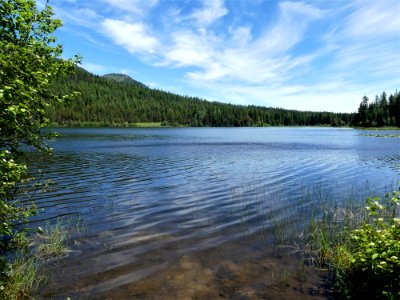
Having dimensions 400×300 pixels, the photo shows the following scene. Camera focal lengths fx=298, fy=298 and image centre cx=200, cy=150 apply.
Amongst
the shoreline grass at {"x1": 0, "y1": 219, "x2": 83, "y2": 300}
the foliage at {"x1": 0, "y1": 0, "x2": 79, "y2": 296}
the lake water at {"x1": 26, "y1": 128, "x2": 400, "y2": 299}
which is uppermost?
the foliage at {"x1": 0, "y1": 0, "x2": 79, "y2": 296}

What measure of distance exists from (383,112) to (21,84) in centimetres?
21250

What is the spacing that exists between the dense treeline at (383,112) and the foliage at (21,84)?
207 m

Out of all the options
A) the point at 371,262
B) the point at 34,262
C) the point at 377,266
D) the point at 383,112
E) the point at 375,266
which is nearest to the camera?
the point at 377,266

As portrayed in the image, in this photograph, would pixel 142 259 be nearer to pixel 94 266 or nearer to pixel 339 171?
pixel 94 266

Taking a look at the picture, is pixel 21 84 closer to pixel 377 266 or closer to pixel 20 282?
pixel 20 282

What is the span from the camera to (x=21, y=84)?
6742 millimetres

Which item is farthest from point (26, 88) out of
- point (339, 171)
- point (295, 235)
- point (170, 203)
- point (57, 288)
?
point (339, 171)

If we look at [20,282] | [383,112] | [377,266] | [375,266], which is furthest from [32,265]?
[383,112]

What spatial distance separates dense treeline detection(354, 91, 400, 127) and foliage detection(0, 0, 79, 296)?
207m

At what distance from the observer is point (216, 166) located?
38969mm

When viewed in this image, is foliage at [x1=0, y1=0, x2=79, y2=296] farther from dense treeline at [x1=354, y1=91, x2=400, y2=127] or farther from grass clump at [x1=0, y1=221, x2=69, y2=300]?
dense treeline at [x1=354, y1=91, x2=400, y2=127]

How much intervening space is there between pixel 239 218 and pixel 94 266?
890 centimetres

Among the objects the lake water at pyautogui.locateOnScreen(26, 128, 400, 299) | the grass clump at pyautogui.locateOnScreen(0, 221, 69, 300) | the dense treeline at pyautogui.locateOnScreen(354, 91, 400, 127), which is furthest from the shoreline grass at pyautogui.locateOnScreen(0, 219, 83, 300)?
the dense treeline at pyautogui.locateOnScreen(354, 91, 400, 127)

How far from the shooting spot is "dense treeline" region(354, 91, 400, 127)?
18062 centimetres
